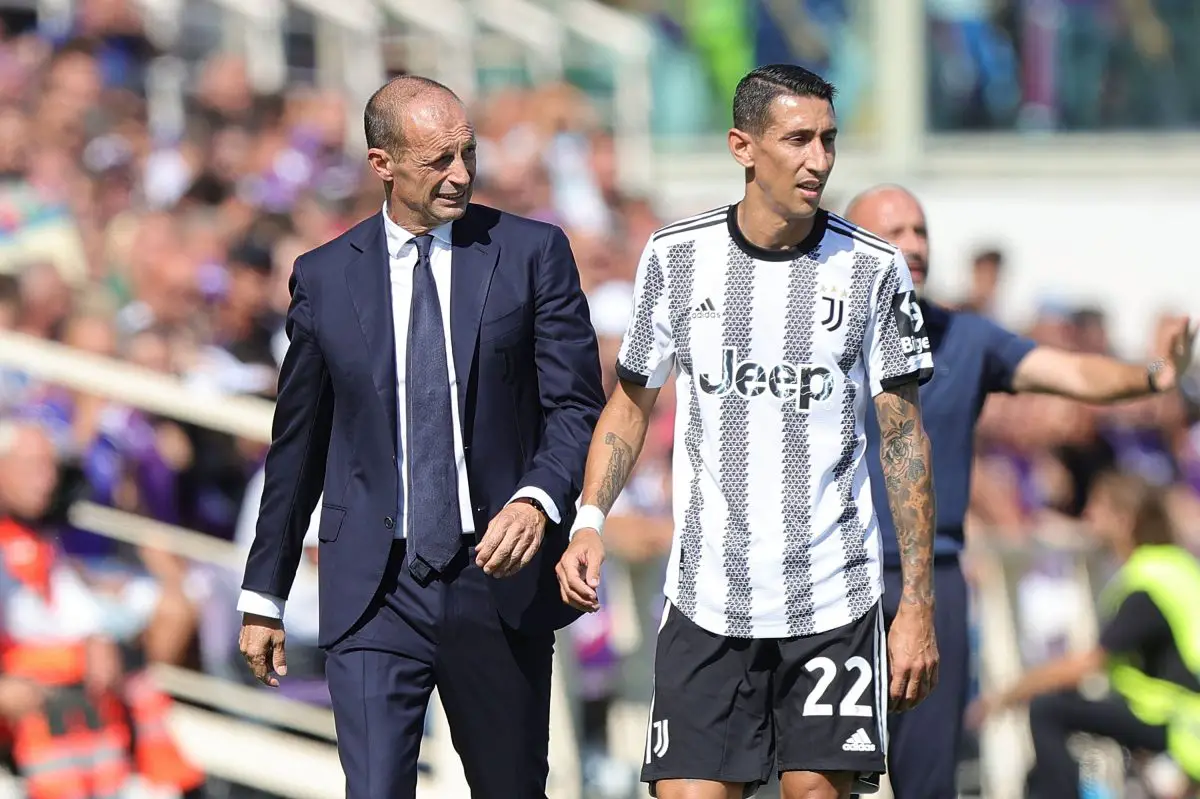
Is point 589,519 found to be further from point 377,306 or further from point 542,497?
point 377,306

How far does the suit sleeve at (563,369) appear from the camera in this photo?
15.4 ft

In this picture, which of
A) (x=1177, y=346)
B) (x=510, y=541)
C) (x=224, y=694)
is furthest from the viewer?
(x=224, y=694)

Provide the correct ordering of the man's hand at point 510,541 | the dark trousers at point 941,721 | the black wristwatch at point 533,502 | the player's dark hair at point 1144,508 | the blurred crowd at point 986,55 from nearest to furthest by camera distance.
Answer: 1. the man's hand at point 510,541
2. the black wristwatch at point 533,502
3. the dark trousers at point 941,721
4. the player's dark hair at point 1144,508
5. the blurred crowd at point 986,55

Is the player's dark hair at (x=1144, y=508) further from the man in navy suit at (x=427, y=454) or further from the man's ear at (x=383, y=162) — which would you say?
the man's ear at (x=383, y=162)

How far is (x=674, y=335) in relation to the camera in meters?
4.70

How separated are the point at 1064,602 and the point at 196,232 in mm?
4469

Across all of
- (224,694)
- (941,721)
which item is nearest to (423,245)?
(941,721)

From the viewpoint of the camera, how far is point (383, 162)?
4.76 metres

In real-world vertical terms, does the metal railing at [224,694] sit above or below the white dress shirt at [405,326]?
below

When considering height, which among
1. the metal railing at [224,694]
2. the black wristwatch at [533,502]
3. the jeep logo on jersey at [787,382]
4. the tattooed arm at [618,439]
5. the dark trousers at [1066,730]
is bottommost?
the dark trousers at [1066,730]

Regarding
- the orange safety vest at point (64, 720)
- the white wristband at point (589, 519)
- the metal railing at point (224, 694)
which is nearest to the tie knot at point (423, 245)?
the white wristband at point (589, 519)

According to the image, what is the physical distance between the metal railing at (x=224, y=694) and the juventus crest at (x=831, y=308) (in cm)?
272

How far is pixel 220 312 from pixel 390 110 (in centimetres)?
414

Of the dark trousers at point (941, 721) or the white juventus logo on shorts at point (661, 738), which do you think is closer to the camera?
the white juventus logo on shorts at point (661, 738)
